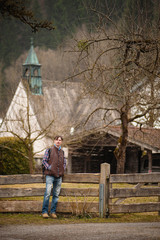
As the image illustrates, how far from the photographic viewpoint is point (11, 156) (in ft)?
74.3

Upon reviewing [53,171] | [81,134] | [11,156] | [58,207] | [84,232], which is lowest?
[84,232]

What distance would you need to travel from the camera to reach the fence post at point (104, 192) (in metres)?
9.03

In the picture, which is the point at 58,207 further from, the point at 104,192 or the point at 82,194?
the point at 104,192

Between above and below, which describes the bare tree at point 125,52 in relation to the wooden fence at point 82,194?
above

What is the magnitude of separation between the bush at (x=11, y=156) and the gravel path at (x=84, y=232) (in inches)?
581

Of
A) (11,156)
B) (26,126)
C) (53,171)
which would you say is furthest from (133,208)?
(11,156)

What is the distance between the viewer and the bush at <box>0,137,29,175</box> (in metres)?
22.3

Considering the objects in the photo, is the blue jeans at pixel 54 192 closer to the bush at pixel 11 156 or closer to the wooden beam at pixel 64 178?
the wooden beam at pixel 64 178

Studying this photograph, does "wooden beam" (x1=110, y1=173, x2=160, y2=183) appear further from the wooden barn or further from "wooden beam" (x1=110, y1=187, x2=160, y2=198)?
the wooden barn

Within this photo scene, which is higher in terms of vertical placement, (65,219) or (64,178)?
(64,178)

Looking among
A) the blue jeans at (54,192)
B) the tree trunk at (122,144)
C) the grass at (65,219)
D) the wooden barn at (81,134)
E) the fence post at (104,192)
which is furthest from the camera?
the wooden barn at (81,134)

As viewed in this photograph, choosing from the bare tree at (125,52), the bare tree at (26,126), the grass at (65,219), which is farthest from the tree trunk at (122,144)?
the grass at (65,219)

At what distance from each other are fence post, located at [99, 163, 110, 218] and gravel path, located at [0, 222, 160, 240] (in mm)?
918

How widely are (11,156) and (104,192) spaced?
14.3 meters
